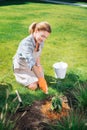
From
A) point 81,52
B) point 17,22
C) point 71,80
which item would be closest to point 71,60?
point 81,52

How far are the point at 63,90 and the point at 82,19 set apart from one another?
9.11m

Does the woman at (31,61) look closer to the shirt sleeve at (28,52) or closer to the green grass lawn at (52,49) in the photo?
the shirt sleeve at (28,52)

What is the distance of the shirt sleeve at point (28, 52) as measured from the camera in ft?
24.1

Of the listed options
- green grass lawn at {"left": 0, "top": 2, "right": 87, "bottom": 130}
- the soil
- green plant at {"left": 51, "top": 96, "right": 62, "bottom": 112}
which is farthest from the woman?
green plant at {"left": 51, "top": 96, "right": 62, "bottom": 112}

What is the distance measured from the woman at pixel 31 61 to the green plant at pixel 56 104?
3.04ft

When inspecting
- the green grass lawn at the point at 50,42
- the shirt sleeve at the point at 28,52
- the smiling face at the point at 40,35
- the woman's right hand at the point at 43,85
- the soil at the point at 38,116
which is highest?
the smiling face at the point at 40,35

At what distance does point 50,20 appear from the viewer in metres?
15.0

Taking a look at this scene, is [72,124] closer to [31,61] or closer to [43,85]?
[43,85]

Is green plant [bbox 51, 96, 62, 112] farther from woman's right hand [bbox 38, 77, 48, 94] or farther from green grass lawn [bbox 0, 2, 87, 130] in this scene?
woman's right hand [bbox 38, 77, 48, 94]

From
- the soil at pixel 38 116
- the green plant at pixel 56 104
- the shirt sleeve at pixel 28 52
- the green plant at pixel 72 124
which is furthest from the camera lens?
the shirt sleeve at pixel 28 52

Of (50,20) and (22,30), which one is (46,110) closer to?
(22,30)

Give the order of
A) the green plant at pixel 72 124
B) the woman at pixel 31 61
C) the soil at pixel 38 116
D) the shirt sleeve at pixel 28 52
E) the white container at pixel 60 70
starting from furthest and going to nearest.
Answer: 1. the white container at pixel 60 70
2. the shirt sleeve at pixel 28 52
3. the woman at pixel 31 61
4. the soil at pixel 38 116
5. the green plant at pixel 72 124

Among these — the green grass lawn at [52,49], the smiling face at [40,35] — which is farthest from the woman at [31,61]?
the green grass lawn at [52,49]

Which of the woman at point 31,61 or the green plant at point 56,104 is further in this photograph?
the woman at point 31,61
